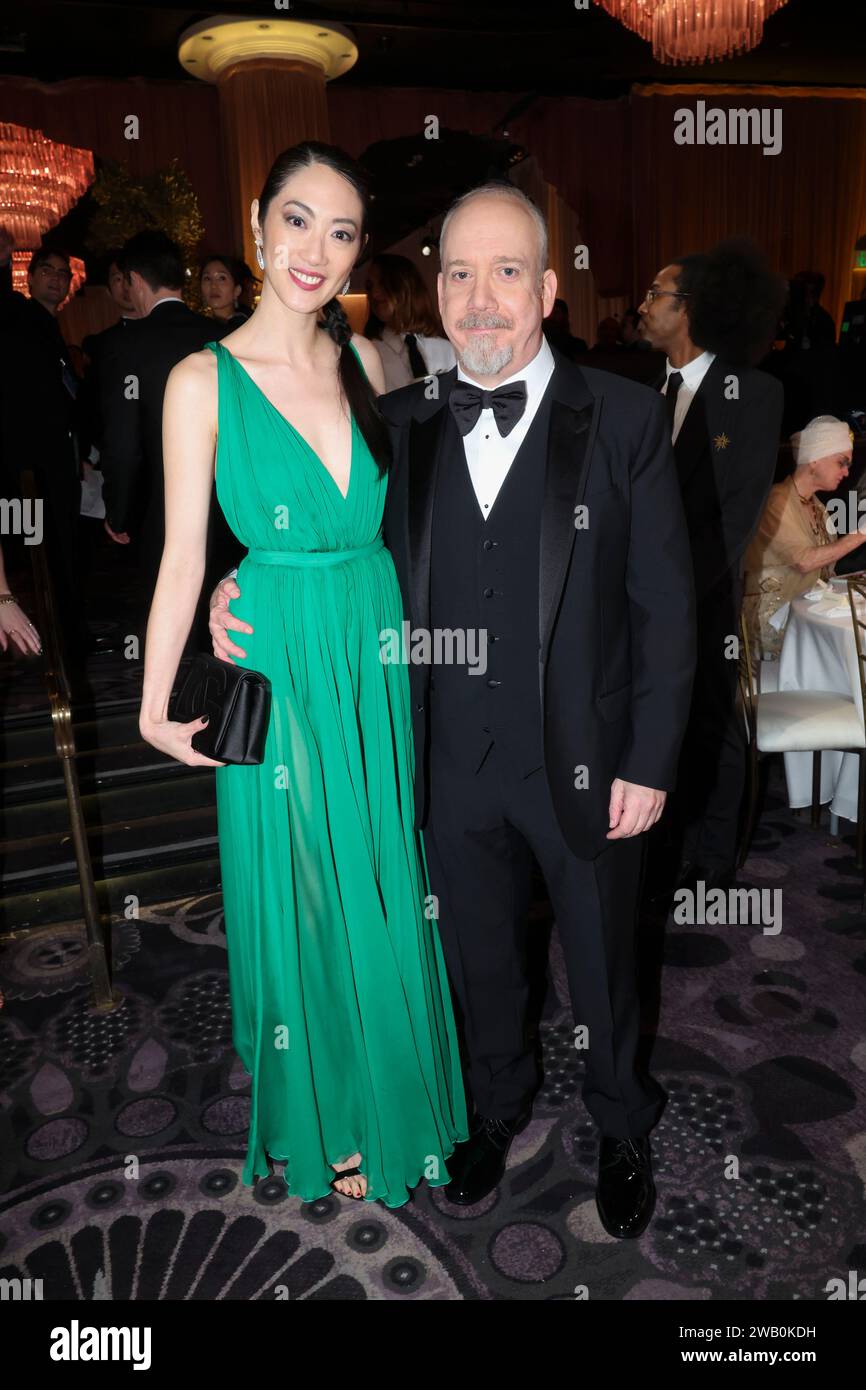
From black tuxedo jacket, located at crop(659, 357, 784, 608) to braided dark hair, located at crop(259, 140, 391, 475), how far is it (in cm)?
139

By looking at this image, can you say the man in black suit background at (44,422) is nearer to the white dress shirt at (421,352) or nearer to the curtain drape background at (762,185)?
the white dress shirt at (421,352)

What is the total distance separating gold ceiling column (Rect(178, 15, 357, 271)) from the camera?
775 centimetres

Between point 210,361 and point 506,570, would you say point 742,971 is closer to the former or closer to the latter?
point 506,570

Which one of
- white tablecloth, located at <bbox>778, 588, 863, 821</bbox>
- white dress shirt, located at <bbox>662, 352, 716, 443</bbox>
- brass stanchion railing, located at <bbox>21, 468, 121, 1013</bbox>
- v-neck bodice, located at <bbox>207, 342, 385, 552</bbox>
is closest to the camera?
v-neck bodice, located at <bbox>207, 342, 385, 552</bbox>

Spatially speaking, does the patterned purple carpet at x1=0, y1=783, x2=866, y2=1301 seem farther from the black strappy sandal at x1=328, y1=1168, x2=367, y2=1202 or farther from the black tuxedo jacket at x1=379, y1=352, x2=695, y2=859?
the black tuxedo jacket at x1=379, y1=352, x2=695, y2=859

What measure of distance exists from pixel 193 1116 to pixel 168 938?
919mm

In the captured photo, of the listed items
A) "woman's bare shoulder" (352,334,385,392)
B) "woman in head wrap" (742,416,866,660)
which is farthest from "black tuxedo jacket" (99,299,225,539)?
"woman in head wrap" (742,416,866,660)

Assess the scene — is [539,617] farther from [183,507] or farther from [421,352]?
Result: [421,352]

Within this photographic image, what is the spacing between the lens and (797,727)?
3398 mm

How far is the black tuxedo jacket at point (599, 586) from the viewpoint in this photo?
1.62m

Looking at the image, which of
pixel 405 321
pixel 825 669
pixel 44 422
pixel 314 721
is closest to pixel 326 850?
pixel 314 721

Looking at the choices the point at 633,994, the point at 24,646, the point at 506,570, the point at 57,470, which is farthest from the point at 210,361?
the point at 57,470

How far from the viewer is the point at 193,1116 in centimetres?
240

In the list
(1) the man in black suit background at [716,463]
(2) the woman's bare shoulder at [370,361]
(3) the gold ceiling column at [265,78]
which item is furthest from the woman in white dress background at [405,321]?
(3) the gold ceiling column at [265,78]
